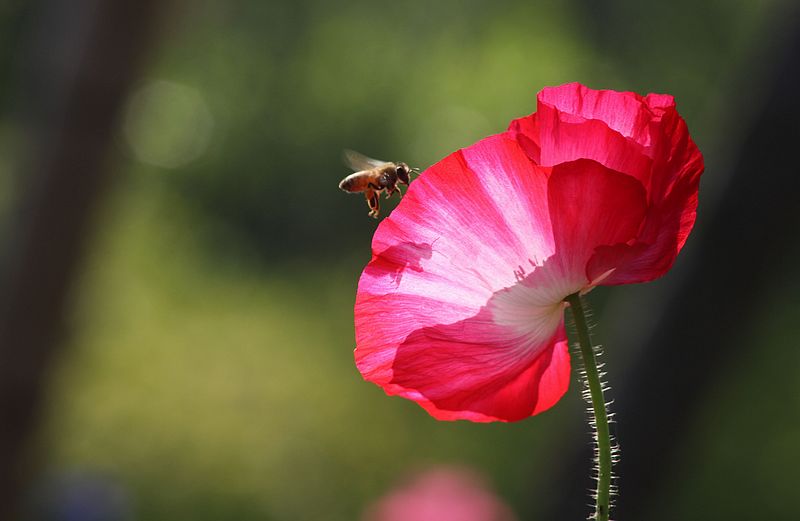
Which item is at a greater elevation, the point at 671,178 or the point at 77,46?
the point at 77,46

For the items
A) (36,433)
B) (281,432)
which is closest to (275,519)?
(281,432)

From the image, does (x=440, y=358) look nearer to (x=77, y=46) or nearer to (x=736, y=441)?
(x=77, y=46)

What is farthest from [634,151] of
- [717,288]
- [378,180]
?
[717,288]

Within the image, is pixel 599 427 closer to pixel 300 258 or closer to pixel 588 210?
pixel 588 210

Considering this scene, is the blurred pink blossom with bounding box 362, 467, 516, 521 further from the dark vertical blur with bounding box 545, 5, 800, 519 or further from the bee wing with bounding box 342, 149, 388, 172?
the bee wing with bounding box 342, 149, 388, 172

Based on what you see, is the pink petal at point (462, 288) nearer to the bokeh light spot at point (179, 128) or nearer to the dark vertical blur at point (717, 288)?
the dark vertical blur at point (717, 288)

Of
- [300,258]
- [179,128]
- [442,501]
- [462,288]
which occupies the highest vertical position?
[179,128]
